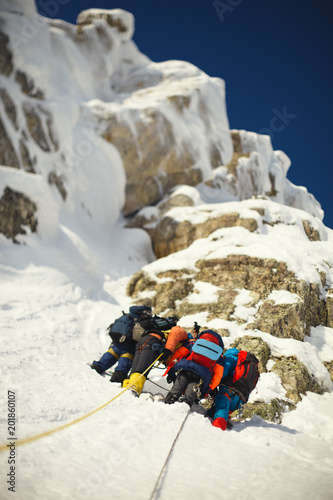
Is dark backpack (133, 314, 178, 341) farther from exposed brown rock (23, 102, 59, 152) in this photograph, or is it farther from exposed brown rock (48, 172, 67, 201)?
exposed brown rock (23, 102, 59, 152)

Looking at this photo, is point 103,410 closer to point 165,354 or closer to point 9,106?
point 165,354

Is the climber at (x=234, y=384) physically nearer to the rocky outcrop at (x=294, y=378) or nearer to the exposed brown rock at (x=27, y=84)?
the rocky outcrop at (x=294, y=378)

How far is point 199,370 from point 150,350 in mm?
767

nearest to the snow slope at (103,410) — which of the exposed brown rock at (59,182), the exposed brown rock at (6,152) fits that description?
the exposed brown rock at (59,182)

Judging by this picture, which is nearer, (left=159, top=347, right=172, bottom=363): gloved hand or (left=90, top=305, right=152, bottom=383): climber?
(left=159, top=347, right=172, bottom=363): gloved hand

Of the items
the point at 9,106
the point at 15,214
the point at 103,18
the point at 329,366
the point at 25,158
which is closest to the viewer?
the point at 329,366

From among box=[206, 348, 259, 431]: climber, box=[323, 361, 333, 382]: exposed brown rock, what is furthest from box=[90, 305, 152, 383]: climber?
box=[323, 361, 333, 382]: exposed brown rock

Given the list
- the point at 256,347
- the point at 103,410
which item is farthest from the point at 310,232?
the point at 103,410

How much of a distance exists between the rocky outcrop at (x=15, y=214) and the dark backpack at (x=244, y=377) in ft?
23.6

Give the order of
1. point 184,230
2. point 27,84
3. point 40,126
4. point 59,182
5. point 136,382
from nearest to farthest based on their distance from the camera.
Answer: point 136,382, point 59,182, point 40,126, point 27,84, point 184,230

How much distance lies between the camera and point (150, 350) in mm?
4203

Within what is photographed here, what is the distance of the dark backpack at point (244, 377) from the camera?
3.88 meters

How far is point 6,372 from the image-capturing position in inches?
138

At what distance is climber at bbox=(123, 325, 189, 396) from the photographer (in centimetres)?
396
